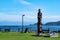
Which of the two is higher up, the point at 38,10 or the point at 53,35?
the point at 38,10

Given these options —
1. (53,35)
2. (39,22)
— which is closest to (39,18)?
(39,22)

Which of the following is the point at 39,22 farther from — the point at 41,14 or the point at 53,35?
the point at 53,35

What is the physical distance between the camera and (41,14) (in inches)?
1737

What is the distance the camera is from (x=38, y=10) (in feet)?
146

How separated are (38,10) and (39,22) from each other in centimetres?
281

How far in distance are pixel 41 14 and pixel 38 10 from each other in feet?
3.93

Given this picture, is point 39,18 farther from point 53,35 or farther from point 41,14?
point 53,35

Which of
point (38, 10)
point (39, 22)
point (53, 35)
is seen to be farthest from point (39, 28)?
point (53, 35)

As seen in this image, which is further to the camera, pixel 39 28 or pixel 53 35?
pixel 39 28

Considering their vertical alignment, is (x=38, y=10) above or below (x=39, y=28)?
above

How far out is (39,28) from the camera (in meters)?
43.6

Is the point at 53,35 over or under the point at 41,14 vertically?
under

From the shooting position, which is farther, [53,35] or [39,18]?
[39,18]

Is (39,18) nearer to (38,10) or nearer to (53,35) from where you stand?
(38,10)
